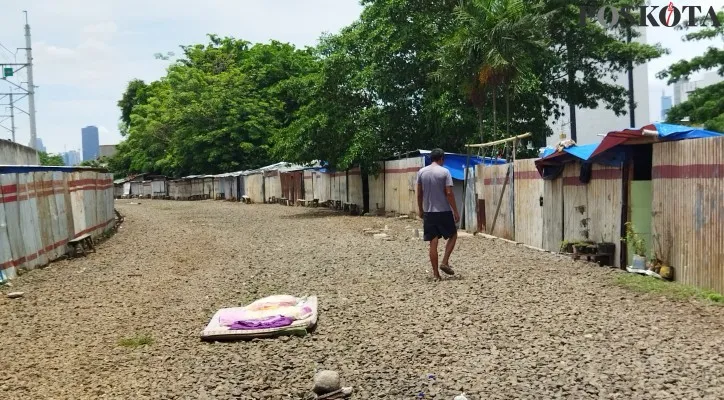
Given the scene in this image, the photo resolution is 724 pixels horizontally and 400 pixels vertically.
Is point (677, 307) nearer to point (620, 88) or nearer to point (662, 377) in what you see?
point (662, 377)

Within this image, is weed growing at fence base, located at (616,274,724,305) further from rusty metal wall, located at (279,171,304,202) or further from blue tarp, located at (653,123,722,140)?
rusty metal wall, located at (279,171,304,202)

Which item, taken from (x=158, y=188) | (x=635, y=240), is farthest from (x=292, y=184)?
(x=635, y=240)

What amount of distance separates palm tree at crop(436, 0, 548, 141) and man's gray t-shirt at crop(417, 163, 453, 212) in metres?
8.78

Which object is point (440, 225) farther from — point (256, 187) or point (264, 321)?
point (256, 187)

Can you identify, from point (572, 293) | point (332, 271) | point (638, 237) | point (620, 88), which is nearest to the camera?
point (572, 293)

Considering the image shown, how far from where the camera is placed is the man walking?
9289mm

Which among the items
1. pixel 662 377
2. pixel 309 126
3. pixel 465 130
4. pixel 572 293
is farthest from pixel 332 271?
pixel 309 126

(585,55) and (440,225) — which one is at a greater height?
(585,55)

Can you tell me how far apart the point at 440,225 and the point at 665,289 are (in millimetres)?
2922

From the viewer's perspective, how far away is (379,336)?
6500 mm

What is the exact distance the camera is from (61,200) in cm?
1500

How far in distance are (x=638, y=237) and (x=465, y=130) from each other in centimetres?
1476

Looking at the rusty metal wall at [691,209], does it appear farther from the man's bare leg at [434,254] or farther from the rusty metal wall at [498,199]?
the rusty metal wall at [498,199]

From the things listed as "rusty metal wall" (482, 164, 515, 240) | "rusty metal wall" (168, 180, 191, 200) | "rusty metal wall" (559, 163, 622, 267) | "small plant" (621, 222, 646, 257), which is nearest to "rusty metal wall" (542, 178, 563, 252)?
"rusty metal wall" (559, 163, 622, 267)
